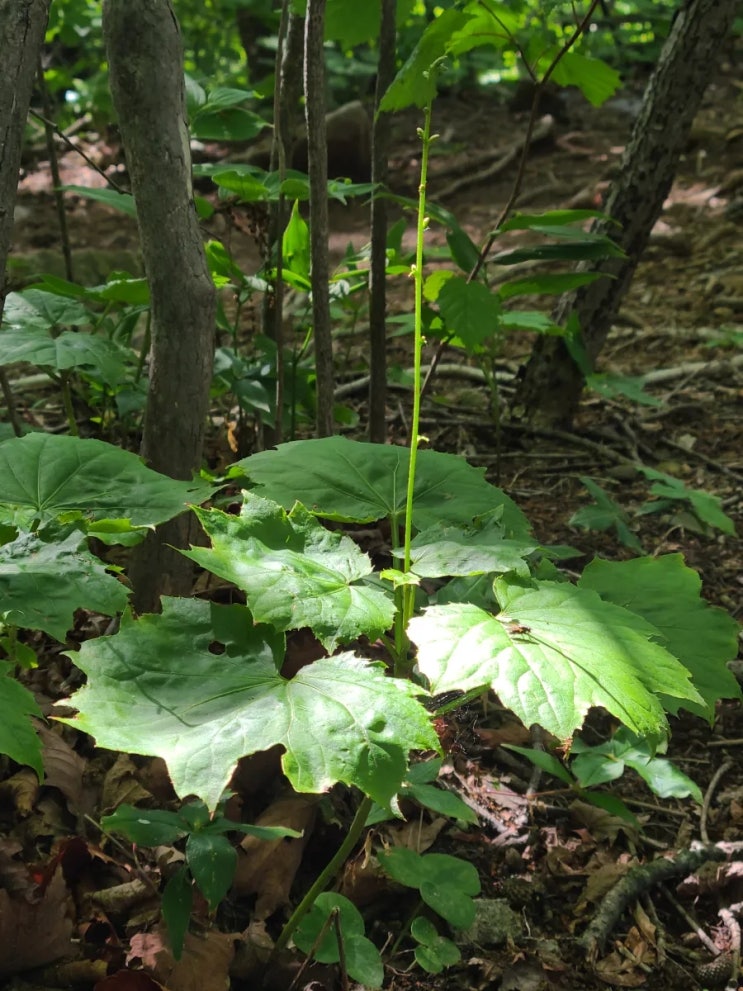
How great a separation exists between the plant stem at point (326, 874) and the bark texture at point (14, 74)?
1.06 metres

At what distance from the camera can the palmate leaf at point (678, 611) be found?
4.38 ft

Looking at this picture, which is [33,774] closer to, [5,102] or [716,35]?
[5,102]

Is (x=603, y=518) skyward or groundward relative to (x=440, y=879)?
skyward

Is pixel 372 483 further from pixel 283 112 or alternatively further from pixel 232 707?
pixel 283 112

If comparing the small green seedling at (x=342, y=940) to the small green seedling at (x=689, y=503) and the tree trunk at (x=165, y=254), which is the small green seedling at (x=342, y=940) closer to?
the tree trunk at (x=165, y=254)

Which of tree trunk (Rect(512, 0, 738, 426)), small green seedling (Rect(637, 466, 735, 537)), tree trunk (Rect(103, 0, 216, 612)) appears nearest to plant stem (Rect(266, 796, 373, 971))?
tree trunk (Rect(103, 0, 216, 612))

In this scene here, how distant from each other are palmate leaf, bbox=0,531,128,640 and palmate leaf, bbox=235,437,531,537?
290 mm

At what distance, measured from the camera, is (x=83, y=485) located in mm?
1495

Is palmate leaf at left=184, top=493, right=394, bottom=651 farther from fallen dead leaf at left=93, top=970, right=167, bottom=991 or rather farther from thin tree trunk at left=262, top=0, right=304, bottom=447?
thin tree trunk at left=262, top=0, right=304, bottom=447

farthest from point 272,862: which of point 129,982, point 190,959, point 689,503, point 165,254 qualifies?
point 689,503

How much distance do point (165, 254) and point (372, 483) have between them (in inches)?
27.8

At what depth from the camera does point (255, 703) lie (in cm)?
103

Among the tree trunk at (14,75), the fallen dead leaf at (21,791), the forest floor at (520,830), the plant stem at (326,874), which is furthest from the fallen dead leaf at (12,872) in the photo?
the tree trunk at (14,75)

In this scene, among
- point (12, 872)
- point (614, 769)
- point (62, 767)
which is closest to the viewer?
point (12, 872)
